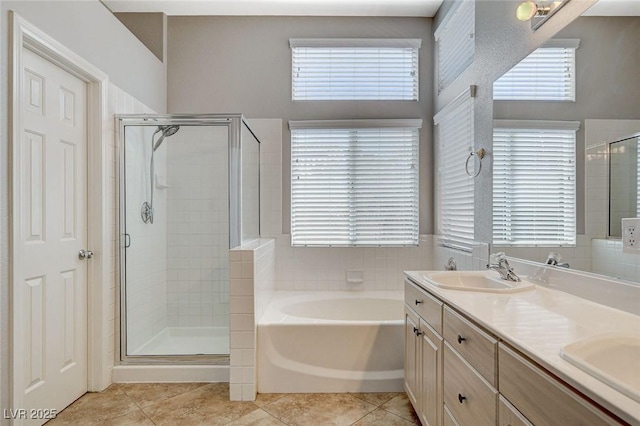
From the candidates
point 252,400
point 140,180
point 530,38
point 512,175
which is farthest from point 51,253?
point 530,38

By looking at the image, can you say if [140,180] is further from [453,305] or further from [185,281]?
[453,305]

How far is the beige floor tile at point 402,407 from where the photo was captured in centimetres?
200

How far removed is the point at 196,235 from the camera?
113 inches

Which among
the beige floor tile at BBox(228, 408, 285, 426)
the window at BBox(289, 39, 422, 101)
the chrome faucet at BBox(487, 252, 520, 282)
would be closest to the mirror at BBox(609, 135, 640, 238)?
the chrome faucet at BBox(487, 252, 520, 282)

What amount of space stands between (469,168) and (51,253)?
8.91ft

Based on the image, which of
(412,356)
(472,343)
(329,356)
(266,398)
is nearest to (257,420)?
(266,398)

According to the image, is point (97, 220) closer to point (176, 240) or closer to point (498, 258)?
point (176, 240)

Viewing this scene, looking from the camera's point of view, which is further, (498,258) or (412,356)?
(412,356)

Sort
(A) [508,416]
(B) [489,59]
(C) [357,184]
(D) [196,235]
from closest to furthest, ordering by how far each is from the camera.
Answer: (A) [508,416] < (B) [489,59] < (D) [196,235] < (C) [357,184]

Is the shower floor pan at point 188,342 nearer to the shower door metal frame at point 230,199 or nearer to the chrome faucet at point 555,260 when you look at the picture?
the shower door metal frame at point 230,199

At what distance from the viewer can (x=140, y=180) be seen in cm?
272

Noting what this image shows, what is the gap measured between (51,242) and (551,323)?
2.45m

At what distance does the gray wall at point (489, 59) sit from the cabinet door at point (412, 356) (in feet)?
2.38

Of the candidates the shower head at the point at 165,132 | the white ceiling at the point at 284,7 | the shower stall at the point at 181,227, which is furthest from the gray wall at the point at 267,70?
the shower head at the point at 165,132
